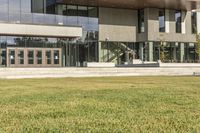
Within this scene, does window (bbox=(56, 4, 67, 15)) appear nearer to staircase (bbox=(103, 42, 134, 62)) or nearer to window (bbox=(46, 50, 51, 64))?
window (bbox=(46, 50, 51, 64))

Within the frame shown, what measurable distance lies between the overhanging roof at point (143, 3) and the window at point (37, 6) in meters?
2.11

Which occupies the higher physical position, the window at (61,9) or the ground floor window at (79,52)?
the window at (61,9)

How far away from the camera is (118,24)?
53344 millimetres

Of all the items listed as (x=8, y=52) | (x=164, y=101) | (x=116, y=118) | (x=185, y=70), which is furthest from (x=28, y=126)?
(x=8, y=52)

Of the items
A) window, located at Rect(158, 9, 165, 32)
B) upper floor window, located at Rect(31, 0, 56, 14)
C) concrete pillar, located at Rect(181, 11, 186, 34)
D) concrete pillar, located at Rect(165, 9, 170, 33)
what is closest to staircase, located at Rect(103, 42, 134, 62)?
window, located at Rect(158, 9, 165, 32)

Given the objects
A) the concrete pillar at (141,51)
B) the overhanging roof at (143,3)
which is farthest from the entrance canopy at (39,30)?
the concrete pillar at (141,51)

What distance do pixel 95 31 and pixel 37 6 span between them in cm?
840

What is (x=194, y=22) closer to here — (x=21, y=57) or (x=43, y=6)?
(x=43, y=6)

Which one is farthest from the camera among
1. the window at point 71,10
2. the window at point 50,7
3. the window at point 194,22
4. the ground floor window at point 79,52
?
the window at point 194,22

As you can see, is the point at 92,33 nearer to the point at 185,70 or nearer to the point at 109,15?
the point at 109,15

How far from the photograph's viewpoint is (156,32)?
53.3 meters

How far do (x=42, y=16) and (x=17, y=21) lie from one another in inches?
124

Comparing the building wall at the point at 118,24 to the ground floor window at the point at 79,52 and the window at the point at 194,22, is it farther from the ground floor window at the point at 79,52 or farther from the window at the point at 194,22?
the window at the point at 194,22

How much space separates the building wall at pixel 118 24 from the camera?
171 feet
